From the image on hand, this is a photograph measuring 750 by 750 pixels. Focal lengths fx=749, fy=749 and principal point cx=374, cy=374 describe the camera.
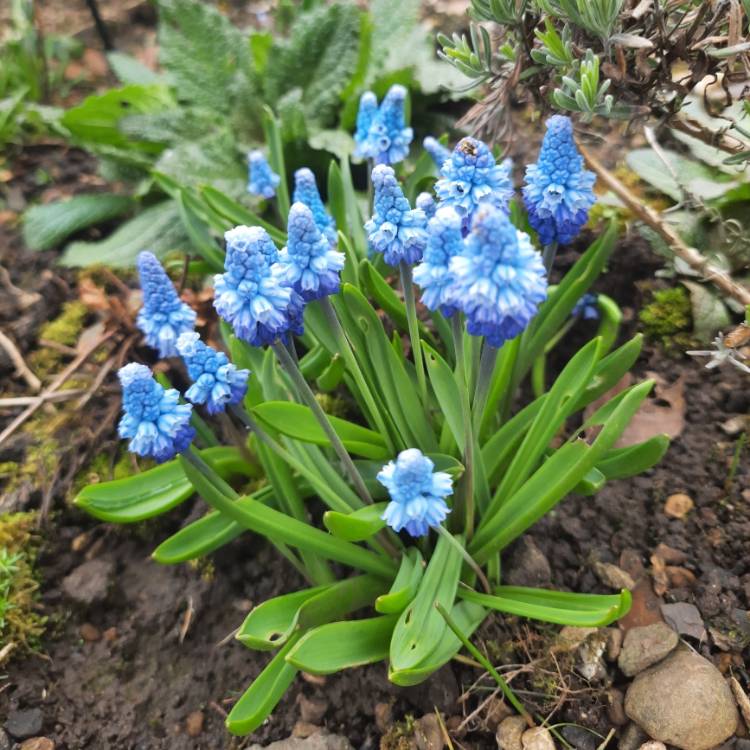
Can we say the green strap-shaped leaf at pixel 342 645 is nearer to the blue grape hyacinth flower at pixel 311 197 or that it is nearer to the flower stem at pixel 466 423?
the flower stem at pixel 466 423

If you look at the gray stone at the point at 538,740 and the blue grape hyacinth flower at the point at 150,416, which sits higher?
the blue grape hyacinth flower at the point at 150,416

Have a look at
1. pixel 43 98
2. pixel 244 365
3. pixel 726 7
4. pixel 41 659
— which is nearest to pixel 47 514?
pixel 41 659

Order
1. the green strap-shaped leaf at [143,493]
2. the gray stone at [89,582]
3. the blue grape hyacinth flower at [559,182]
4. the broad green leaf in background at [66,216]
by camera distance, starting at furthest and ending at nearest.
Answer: the broad green leaf in background at [66,216]
the gray stone at [89,582]
the green strap-shaped leaf at [143,493]
the blue grape hyacinth flower at [559,182]

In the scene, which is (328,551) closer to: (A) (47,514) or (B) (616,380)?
(B) (616,380)

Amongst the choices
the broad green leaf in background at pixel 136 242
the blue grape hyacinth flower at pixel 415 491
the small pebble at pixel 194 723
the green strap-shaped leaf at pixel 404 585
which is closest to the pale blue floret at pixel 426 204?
the blue grape hyacinth flower at pixel 415 491

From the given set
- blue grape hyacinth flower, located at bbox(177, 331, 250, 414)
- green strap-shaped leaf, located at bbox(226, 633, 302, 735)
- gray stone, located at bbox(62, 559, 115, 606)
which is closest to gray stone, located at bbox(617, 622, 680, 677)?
green strap-shaped leaf, located at bbox(226, 633, 302, 735)

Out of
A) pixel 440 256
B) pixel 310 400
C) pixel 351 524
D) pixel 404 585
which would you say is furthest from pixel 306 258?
pixel 404 585

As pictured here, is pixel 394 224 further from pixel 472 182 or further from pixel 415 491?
pixel 415 491
